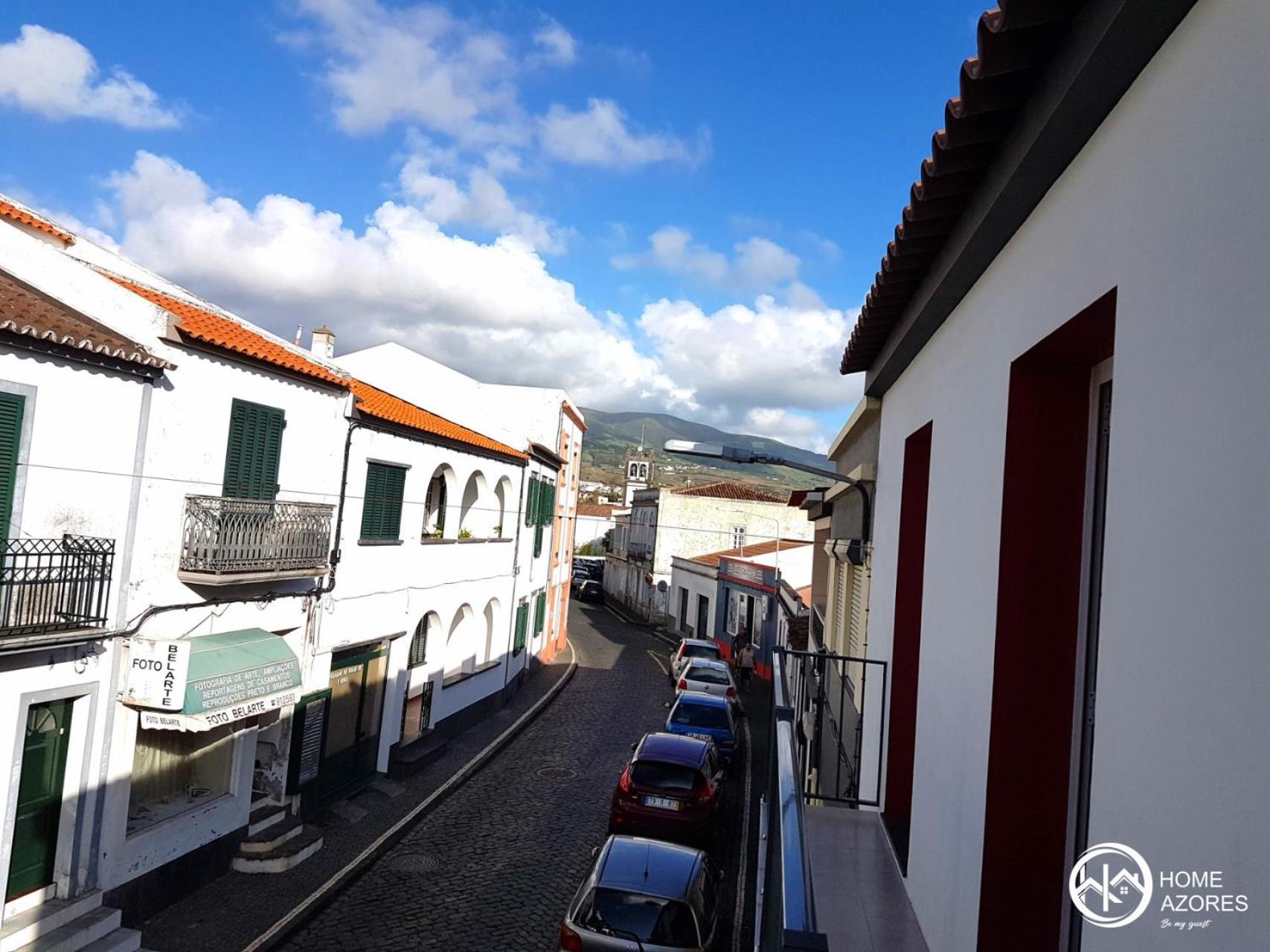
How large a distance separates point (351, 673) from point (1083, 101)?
15.2m

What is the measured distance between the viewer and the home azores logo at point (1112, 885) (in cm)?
243

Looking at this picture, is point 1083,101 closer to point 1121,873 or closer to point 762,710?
point 1121,873

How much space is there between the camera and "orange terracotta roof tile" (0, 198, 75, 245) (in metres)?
13.6

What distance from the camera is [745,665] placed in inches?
1177

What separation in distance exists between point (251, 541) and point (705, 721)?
35.3 feet

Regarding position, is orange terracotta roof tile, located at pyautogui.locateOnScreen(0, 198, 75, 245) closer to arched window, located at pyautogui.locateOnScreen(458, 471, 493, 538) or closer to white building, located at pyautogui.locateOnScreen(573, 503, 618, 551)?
arched window, located at pyautogui.locateOnScreen(458, 471, 493, 538)

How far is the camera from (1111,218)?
294 centimetres

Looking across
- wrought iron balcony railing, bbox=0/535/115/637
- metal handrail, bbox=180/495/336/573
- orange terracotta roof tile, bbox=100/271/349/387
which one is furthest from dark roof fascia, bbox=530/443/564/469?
wrought iron balcony railing, bbox=0/535/115/637

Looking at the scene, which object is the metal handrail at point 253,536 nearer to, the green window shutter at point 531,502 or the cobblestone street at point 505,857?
the cobblestone street at point 505,857

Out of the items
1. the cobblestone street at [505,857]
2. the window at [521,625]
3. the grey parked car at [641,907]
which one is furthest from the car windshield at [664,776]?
the window at [521,625]

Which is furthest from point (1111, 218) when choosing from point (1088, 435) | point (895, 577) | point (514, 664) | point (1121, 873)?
point (514, 664)

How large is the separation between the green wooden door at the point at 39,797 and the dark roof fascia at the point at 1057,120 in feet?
33.1

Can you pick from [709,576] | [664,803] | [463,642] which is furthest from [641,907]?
[709,576]

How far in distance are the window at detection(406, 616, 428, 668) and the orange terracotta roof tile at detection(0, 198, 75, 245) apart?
9295mm
